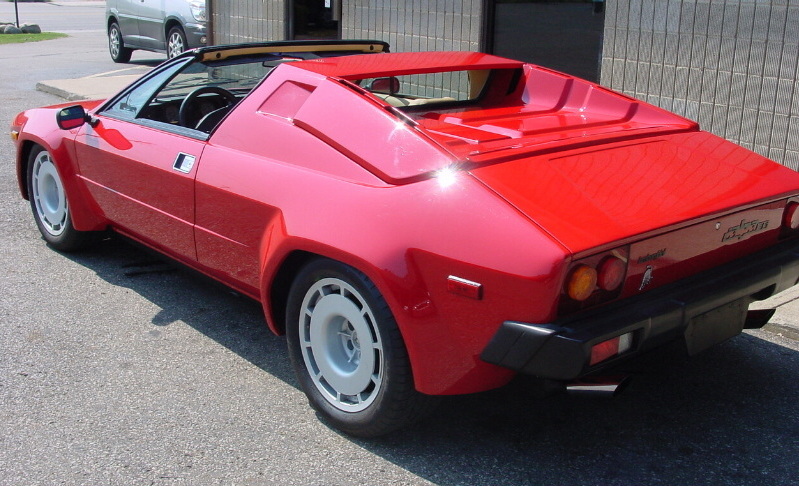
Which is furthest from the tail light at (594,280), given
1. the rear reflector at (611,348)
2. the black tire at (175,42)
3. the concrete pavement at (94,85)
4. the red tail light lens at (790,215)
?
the black tire at (175,42)

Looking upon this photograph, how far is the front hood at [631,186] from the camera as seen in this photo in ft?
9.93

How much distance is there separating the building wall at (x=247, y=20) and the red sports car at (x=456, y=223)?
24.9 feet

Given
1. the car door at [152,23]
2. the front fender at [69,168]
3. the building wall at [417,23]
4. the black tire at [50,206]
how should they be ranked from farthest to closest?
the car door at [152,23]
the building wall at [417,23]
the black tire at [50,206]
the front fender at [69,168]

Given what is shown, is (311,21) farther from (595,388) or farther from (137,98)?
(595,388)

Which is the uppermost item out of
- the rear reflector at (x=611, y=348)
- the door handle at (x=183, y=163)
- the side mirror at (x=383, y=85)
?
the side mirror at (x=383, y=85)

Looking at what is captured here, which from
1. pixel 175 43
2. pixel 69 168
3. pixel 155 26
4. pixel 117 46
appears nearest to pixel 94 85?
pixel 175 43

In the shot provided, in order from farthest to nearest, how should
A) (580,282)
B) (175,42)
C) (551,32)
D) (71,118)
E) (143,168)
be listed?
(175,42), (551,32), (71,118), (143,168), (580,282)

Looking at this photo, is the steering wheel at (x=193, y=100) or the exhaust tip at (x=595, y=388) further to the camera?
the steering wheel at (x=193, y=100)

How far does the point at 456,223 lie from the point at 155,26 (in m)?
12.8

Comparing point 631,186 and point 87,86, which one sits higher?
point 631,186

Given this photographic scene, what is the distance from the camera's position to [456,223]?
3.05 m

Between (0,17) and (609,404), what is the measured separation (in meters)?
29.9

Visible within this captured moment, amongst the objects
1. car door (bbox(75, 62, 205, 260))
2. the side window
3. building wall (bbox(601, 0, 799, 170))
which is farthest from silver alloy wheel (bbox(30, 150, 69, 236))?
building wall (bbox(601, 0, 799, 170))

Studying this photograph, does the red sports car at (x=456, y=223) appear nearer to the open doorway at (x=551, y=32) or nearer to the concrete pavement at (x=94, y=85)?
the concrete pavement at (x=94, y=85)
